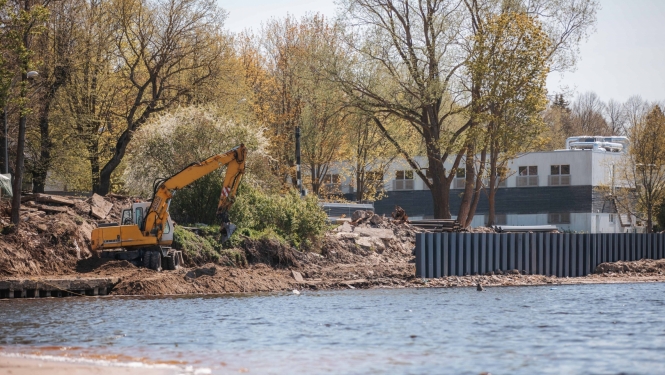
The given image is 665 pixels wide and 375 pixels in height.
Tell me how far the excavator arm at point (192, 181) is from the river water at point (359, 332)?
4109 millimetres

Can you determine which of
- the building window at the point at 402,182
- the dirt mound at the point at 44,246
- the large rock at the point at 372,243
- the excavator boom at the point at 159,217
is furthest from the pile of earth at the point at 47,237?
the building window at the point at 402,182

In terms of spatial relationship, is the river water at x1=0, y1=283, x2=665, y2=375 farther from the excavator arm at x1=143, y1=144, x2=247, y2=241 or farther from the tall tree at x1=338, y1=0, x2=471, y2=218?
the tall tree at x1=338, y1=0, x2=471, y2=218

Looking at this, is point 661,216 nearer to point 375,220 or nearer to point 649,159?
point 649,159

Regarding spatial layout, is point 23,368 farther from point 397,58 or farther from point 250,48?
point 250,48

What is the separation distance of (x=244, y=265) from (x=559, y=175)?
45835 millimetres

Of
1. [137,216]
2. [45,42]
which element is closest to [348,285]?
[137,216]

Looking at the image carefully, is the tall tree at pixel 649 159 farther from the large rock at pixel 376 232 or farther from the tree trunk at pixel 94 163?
the tree trunk at pixel 94 163

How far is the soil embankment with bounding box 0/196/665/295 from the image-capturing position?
1294 inches

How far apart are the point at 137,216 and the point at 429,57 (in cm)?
2187

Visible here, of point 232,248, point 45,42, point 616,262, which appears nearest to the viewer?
point 232,248

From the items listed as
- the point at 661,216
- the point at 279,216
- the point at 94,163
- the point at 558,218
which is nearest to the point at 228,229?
the point at 279,216

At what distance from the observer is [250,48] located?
69875mm

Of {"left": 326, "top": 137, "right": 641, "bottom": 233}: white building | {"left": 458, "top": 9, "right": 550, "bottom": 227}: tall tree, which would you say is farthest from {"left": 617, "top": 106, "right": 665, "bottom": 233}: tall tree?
{"left": 458, "top": 9, "right": 550, "bottom": 227}: tall tree

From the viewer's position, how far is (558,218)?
77.2 metres
